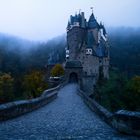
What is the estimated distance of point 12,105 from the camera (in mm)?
12289

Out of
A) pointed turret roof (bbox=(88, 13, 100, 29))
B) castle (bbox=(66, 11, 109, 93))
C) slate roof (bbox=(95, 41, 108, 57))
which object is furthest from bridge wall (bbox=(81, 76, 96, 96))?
pointed turret roof (bbox=(88, 13, 100, 29))

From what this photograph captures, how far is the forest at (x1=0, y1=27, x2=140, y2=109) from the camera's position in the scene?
58156 millimetres

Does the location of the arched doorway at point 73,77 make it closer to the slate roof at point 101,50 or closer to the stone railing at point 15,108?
the slate roof at point 101,50

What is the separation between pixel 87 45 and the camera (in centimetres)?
6769

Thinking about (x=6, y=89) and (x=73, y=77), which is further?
(x=6, y=89)

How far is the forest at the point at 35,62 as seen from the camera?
58156 millimetres

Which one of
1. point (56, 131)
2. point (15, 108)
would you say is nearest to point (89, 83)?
point (15, 108)

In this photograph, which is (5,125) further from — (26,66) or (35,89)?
(26,66)

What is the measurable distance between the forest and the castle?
846 cm

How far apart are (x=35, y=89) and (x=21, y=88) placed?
1072 cm

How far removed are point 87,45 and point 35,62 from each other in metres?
33.4

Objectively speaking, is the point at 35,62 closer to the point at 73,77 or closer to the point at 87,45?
the point at 87,45

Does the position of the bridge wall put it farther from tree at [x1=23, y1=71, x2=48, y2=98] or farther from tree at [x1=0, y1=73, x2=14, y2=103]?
tree at [x1=0, y1=73, x2=14, y2=103]

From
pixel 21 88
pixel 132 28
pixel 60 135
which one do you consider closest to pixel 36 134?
pixel 60 135
